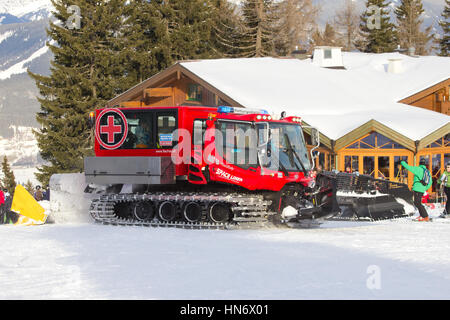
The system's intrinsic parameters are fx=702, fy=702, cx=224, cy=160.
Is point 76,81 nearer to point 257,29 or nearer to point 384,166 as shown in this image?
point 257,29

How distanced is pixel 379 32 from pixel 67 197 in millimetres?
54084

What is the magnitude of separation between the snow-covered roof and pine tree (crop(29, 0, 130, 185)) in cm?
953

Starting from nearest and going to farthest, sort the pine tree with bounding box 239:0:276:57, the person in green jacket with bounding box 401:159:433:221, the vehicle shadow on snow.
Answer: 1. the vehicle shadow on snow
2. the person in green jacket with bounding box 401:159:433:221
3. the pine tree with bounding box 239:0:276:57

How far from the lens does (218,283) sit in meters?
9.06

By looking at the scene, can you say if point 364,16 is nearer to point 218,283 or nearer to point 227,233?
point 227,233

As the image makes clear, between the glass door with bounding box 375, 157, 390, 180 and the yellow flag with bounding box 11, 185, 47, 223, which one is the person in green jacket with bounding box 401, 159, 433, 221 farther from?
the glass door with bounding box 375, 157, 390, 180

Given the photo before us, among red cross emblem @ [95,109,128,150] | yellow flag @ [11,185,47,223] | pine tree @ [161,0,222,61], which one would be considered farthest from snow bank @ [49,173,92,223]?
pine tree @ [161,0,222,61]

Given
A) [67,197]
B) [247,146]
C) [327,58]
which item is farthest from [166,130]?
[327,58]

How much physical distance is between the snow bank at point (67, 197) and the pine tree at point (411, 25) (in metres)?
60.4

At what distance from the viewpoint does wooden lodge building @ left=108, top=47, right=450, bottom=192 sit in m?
29.4

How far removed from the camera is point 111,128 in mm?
17797

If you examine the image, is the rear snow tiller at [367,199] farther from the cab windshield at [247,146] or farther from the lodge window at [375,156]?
the lodge window at [375,156]
